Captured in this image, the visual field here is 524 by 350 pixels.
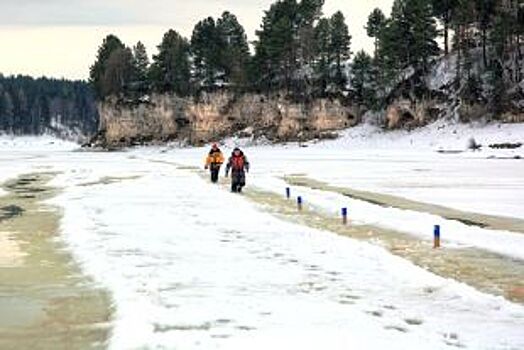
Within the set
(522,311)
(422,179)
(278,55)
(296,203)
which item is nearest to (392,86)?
(278,55)

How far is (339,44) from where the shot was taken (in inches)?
3615

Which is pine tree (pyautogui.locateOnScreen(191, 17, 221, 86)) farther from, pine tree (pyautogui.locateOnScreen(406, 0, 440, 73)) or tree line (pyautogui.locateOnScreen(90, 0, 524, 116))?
pine tree (pyautogui.locateOnScreen(406, 0, 440, 73))

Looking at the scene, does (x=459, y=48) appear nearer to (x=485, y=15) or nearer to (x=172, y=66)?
(x=485, y=15)

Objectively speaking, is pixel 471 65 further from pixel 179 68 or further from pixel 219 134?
pixel 179 68

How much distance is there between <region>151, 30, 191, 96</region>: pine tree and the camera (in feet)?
353

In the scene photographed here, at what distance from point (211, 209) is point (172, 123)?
8620 cm

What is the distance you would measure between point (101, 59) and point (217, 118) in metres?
34.3

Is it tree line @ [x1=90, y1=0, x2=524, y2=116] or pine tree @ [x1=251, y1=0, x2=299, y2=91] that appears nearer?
tree line @ [x1=90, y1=0, x2=524, y2=116]

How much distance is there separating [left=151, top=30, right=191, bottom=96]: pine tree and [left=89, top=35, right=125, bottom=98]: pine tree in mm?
14490

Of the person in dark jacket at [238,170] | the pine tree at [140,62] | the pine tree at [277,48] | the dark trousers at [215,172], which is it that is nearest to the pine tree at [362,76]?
the pine tree at [277,48]

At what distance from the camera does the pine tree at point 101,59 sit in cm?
12394

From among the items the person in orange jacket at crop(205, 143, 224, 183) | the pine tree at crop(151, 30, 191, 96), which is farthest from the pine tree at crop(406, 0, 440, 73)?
the person in orange jacket at crop(205, 143, 224, 183)

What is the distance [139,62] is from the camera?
11781cm

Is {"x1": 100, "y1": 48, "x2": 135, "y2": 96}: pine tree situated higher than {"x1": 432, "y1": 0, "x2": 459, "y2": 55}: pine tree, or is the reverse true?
{"x1": 432, "y1": 0, "x2": 459, "y2": 55}: pine tree
